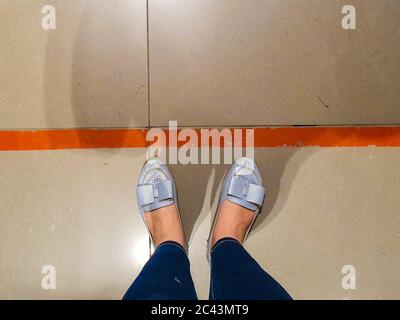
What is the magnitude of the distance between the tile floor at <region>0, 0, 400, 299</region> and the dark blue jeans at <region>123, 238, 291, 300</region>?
245 millimetres

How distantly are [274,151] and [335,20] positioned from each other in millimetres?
835

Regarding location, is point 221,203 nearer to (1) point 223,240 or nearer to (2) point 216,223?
(2) point 216,223

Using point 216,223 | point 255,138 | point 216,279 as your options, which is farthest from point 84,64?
point 216,279

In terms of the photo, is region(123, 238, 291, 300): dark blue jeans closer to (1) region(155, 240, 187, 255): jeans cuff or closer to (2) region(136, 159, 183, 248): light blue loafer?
(1) region(155, 240, 187, 255): jeans cuff

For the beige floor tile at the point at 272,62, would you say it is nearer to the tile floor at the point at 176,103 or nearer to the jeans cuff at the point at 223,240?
the tile floor at the point at 176,103

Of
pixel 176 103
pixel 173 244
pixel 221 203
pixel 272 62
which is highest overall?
pixel 272 62

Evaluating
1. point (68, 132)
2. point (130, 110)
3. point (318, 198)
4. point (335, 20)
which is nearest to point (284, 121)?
point (318, 198)

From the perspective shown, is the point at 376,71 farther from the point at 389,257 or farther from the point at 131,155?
the point at 131,155

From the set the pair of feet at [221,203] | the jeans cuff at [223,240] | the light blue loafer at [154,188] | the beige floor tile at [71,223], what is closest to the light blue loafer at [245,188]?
the pair of feet at [221,203]

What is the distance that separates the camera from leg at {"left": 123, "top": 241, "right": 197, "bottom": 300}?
1.53m

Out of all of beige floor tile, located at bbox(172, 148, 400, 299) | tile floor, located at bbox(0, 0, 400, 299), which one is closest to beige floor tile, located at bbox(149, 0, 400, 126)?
tile floor, located at bbox(0, 0, 400, 299)

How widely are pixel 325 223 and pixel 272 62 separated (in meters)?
0.98

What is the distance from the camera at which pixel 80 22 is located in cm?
201

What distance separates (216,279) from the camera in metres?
1.68
